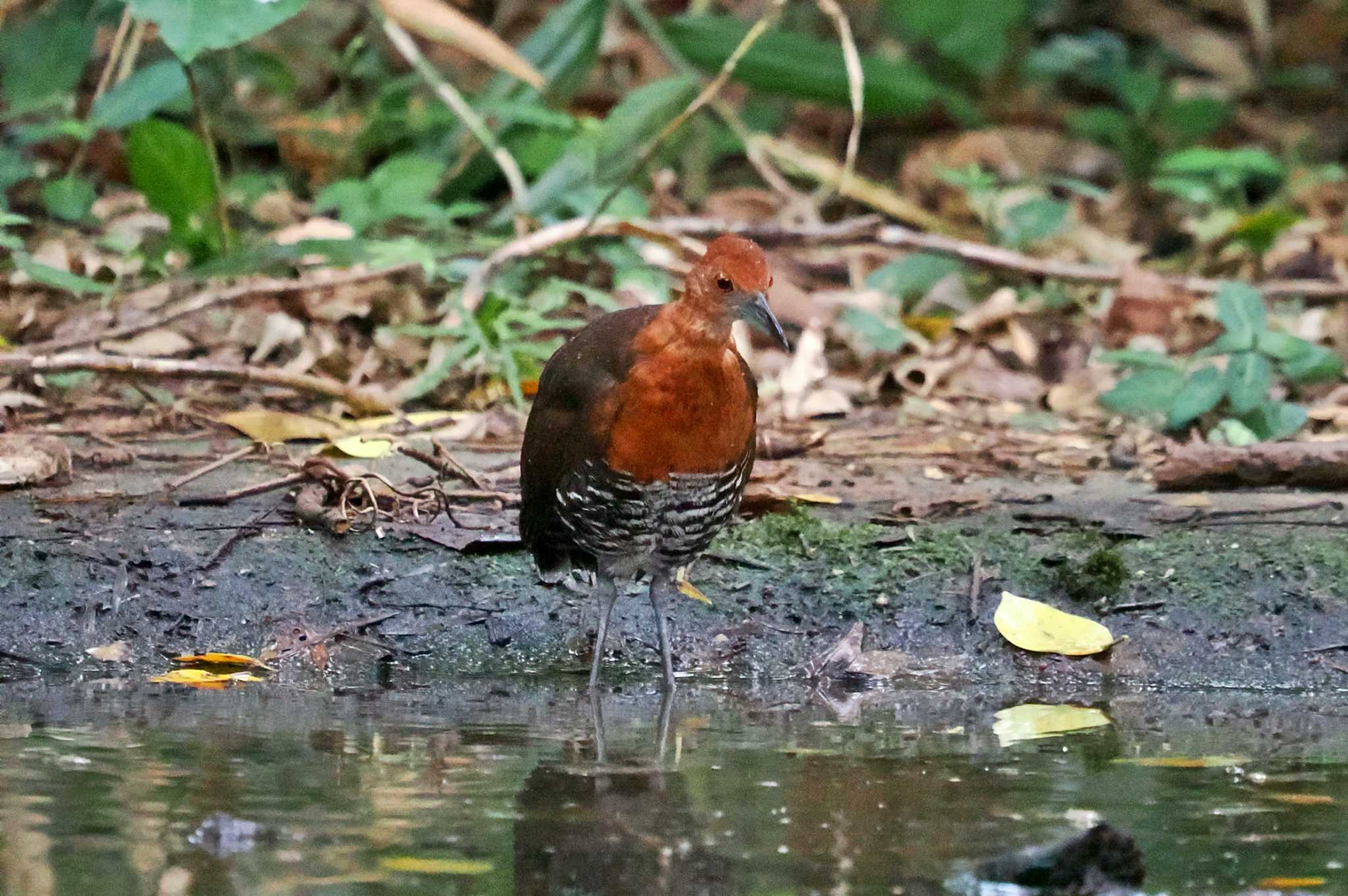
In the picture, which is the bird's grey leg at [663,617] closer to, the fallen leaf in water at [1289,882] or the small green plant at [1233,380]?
the fallen leaf in water at [1289,882]

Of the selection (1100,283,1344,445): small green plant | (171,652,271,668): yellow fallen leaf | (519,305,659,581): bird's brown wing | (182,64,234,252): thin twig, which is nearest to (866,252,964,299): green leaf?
(1100,283,1344,445): small green plant

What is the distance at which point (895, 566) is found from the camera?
446 cm

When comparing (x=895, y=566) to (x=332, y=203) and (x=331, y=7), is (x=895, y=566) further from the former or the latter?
(x=331, y=7)

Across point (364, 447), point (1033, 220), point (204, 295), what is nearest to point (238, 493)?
point (364, 447)

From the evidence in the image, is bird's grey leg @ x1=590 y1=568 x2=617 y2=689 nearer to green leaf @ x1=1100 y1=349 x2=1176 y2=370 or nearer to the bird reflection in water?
the bird reflection in water

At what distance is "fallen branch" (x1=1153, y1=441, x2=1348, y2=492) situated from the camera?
193 inches

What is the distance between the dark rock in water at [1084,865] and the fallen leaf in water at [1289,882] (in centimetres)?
19

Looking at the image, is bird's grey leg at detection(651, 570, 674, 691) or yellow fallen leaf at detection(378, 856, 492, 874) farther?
bird's grey leg at detection(651, 570, 674, 691)

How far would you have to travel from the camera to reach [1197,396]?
5.62m

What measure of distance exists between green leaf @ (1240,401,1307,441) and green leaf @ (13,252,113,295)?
3.66 meters

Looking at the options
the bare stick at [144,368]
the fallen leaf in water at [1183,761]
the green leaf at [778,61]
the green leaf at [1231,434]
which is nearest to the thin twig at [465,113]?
the green leaf at [778,61]

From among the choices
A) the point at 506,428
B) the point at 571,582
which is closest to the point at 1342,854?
the point at 571,582

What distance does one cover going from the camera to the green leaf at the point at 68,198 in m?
6.61

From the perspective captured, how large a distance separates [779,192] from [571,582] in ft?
12.5
